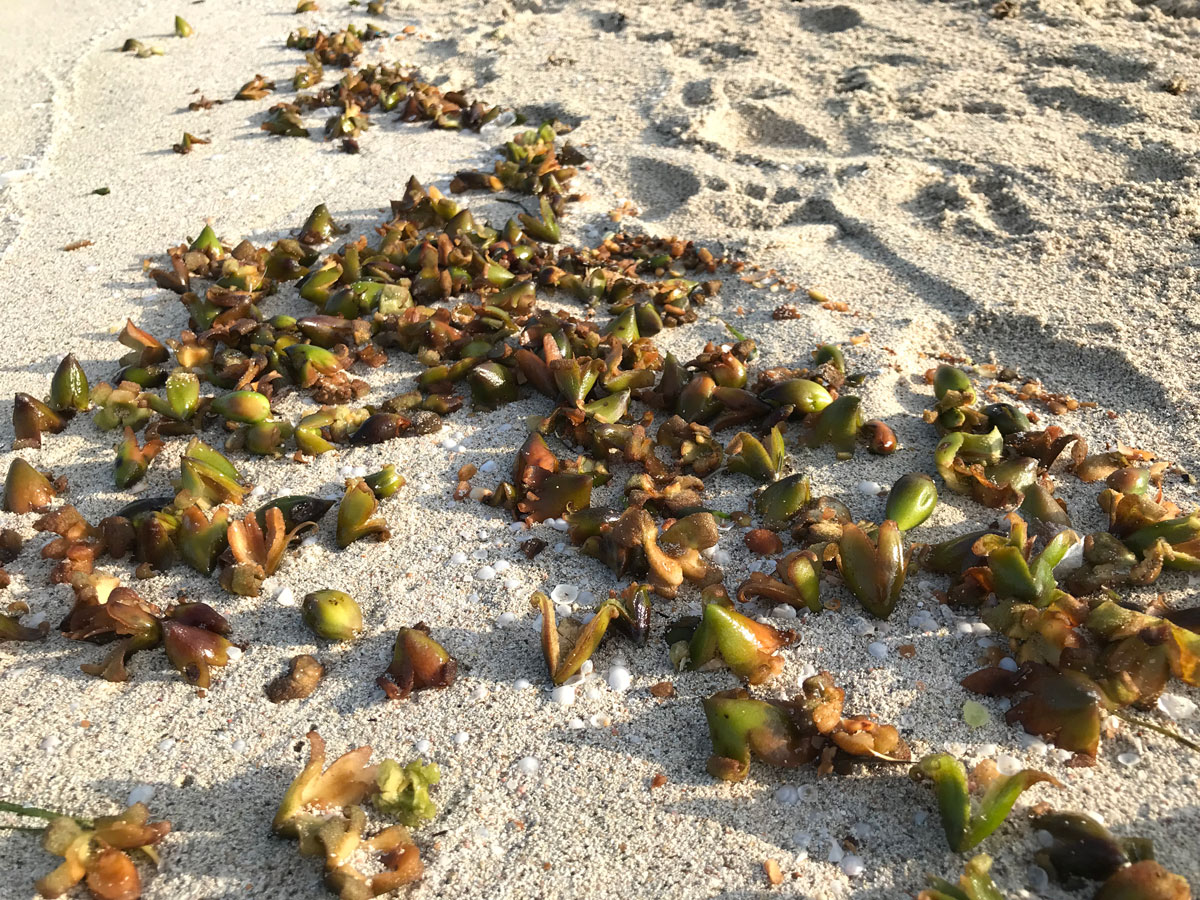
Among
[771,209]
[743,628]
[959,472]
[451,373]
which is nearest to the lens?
[743,628]

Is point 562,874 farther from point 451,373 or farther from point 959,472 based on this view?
point 451,373

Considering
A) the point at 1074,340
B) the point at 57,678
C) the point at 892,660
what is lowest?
the point at 57,678

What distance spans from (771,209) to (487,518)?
72.6 inches

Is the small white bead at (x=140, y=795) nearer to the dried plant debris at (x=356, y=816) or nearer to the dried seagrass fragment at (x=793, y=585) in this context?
the dried plant debris at (x=356, y=816)

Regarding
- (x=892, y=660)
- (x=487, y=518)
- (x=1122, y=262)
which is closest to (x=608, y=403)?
(x=487, y=518)

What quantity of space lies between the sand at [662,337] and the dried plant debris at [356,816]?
0.05 metres

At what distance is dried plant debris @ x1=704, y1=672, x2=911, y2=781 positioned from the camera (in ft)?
4.94

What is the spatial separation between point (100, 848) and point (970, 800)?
1.46 meters

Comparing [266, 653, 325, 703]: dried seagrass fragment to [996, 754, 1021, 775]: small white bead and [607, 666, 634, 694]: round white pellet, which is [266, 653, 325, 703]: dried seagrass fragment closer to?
[607, 666, 634, 694]: round white pellet

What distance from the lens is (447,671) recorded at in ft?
5.64

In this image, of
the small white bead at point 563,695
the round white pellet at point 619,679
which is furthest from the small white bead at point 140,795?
the round white pellet at point 619,679

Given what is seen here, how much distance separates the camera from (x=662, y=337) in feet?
9.09

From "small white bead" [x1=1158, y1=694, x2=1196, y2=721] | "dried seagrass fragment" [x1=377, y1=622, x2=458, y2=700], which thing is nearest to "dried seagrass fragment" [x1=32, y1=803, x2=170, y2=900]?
"dried seagrass fragment" [x1=377, y1=622, x2=458, y2=700]

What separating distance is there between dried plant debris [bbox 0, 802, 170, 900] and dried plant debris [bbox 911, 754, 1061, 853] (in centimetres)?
131
